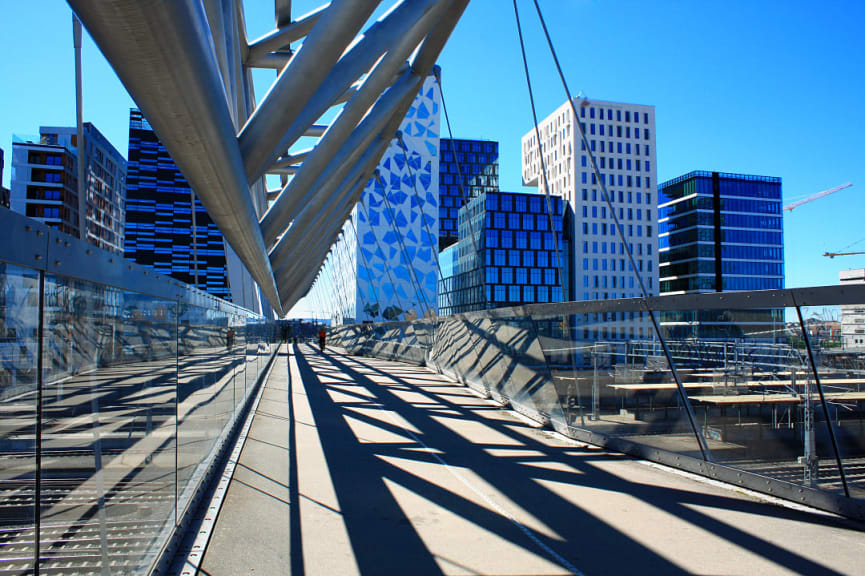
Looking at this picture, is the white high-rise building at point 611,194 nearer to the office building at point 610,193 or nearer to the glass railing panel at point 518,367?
the office building at point 610,193

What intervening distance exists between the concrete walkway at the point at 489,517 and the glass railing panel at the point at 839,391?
45cm

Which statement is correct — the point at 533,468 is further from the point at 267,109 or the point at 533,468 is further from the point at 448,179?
the point at 448,179

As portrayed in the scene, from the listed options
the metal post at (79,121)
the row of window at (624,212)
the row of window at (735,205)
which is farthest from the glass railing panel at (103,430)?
the row of window at (735,205)

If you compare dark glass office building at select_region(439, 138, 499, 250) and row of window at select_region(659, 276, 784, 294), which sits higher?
dark glass office building at select_region(439, 138, 499, 250)

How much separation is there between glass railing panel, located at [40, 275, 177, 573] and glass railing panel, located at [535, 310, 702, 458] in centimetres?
546

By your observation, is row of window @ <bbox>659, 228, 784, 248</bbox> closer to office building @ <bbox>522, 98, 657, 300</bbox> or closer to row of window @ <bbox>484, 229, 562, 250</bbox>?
office building @ <bbox>522, 98, 657, 300</bbox>

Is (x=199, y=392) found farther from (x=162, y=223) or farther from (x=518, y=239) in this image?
(x=162, y=223)

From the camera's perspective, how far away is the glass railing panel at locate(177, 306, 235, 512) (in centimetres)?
480

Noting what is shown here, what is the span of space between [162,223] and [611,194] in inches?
3016

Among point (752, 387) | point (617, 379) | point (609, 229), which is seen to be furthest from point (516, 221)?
point (752, 387)

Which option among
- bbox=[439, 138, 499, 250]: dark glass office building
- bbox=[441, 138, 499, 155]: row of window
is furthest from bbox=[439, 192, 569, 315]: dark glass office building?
bbox=[441, 138, 499, 155]: row of window

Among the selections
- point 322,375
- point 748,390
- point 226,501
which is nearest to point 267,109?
point 226,501

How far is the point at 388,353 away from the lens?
28.9 metres

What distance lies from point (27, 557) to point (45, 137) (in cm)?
714
